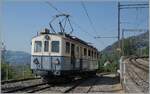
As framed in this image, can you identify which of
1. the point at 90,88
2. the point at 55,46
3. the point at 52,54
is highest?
the point at 55,46

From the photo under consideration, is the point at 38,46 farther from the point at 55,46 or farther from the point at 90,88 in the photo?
the point at 90,88

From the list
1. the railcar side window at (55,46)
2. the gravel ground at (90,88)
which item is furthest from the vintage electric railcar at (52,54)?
the gravel ground at (90,88)

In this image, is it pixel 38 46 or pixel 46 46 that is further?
pixel 38 46

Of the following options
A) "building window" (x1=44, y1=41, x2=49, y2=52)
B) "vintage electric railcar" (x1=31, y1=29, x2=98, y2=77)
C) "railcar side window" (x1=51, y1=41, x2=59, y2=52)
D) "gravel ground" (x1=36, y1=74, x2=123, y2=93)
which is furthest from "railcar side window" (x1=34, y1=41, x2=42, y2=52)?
"gravel ground" (x1=36, y1=74, x2=123, y2=93)

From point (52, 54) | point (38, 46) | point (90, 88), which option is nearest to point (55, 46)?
point (52, 54)

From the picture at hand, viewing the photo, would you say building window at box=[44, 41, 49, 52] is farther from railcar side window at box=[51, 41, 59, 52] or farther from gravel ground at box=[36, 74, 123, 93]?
gravel ground at box=[36, 74, 123, 93]

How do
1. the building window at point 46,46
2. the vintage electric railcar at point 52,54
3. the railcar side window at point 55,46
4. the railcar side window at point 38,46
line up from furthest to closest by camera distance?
the railcar side window at point 38,46
the building window at point 46,46
the railcar side window at point 55,46
the vintage electric railcar at point 52,54

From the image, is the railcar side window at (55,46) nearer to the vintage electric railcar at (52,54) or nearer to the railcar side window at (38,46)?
the vintage electric railcar at (52,54)

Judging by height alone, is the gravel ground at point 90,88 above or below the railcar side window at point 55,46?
below

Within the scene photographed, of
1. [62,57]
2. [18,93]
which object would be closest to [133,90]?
[18,93]

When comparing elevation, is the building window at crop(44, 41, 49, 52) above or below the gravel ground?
above

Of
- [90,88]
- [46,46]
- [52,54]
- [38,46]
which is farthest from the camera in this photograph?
[38,46]

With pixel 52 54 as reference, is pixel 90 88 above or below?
below

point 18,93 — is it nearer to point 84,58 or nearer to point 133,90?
point 133,90
